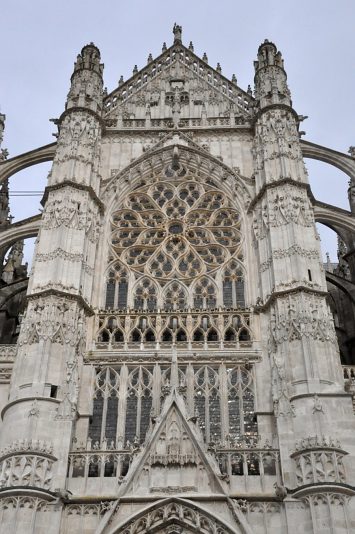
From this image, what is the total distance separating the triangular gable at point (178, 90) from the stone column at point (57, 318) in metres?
1.74

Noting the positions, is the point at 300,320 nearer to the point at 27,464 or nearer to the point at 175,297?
the point at 175,297

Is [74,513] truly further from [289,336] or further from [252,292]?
[252,292]

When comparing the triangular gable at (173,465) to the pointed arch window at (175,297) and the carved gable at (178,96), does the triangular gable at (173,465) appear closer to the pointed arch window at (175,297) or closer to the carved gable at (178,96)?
the pointed arch window at (175,297)

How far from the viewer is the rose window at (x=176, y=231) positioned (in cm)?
1861

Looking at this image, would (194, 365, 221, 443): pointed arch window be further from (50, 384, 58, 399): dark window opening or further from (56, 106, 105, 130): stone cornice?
(56, 106, 105, 130): stone cornice

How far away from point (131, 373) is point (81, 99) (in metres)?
9.66

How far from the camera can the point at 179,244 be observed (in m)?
19.1

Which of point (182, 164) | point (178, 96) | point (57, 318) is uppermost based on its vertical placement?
point (178, 96)

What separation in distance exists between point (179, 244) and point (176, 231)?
1.77 feet

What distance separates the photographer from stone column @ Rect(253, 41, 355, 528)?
13.6 meters

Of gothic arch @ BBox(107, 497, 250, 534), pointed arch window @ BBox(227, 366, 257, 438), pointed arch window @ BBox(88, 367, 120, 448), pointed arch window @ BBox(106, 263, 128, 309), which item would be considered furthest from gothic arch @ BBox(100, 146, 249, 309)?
gothic arch @ BBox(107, 497, 250, 534)

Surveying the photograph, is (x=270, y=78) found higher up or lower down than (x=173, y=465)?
higher up

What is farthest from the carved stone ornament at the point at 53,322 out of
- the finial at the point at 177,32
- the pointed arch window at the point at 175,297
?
the finial at the point at 177,32

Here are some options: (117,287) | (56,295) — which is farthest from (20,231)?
(56,295)
